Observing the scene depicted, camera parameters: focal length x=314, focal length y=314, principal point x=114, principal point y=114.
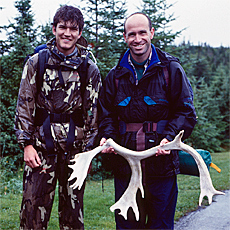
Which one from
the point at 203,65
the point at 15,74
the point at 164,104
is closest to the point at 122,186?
the point at 164,104

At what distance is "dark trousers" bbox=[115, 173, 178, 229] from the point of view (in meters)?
3.11

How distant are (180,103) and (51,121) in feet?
4.24

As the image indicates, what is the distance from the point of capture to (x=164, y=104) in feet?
10.1

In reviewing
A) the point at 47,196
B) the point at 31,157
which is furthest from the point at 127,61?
the point at 47,196

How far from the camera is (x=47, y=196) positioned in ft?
10.4

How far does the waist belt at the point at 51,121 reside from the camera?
3.14 metres

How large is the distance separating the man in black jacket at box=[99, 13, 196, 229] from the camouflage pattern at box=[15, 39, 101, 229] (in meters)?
0.32

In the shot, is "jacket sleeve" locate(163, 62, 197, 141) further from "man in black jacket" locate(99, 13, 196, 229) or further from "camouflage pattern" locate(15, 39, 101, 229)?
"camouflage pattern" locate(15, 39, 101, 229)

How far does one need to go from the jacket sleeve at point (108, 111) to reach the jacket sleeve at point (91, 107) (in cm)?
6

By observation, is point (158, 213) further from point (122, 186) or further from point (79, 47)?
point (79, 47)

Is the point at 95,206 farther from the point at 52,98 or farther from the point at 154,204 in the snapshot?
the point at 52,98

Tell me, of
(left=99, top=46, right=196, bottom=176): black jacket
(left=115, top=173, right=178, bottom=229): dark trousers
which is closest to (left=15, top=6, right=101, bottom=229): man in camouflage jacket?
(left=99, top=46, right=196, bottom=176): black jacket

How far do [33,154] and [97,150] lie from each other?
0.64 meters

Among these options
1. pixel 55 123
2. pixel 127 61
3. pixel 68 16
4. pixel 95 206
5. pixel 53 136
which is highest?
pixel 68 16
